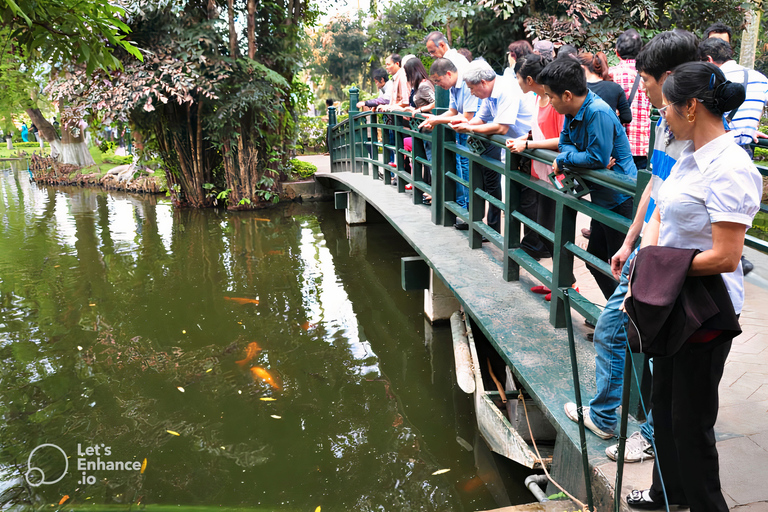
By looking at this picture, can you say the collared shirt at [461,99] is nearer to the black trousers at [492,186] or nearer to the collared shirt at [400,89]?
the black trousers at [492,186]

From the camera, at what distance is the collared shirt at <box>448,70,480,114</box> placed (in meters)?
4.89

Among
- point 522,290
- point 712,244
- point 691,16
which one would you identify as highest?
point 691,16

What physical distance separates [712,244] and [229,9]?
1127 cm

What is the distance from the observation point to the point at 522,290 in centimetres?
406

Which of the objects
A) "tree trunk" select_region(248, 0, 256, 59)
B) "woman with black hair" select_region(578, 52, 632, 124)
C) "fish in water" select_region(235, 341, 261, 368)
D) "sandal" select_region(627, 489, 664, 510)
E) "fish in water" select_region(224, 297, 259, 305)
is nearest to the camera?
"sandal" select_region(627, 489, 664, 510)

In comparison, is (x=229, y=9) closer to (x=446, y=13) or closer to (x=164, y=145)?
(x=164, y=145)

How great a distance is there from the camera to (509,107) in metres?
4.18

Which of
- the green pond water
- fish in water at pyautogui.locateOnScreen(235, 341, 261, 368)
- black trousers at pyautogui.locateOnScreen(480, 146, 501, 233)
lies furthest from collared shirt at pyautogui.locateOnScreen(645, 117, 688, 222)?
fish in water at pyautogui.locateOnScreen(235, 341, 261, 368)

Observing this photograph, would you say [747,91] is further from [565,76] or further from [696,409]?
[696,409]

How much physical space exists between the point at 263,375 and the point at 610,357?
3.23 metres

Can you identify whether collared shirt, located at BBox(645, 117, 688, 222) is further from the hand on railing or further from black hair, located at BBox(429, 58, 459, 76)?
black hair, located at BBox(429, 58, 459, 76)

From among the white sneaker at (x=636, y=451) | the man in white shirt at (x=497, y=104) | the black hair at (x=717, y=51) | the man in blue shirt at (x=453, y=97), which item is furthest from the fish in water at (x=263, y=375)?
the black hair at (x=717, y=51)

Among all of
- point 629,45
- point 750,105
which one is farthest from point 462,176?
point 750,105

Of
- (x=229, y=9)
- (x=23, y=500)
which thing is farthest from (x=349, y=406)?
(x=229, y=9)
